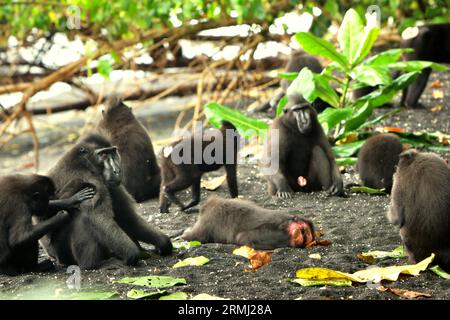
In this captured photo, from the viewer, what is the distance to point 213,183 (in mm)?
8641

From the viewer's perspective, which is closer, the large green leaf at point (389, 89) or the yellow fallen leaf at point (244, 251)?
the yellow fallen leaf at point (244, 251)

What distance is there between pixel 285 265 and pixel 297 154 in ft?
9.24

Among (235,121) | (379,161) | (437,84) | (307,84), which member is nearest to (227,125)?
(235,121)

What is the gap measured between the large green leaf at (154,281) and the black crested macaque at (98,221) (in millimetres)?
439

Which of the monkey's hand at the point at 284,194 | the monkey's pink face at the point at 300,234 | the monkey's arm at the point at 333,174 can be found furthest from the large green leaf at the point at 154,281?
the monkey's arm at the point at 333,174

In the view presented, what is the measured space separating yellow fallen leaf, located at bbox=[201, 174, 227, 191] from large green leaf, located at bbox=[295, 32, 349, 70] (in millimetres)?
1720

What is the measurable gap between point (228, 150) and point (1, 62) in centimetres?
751

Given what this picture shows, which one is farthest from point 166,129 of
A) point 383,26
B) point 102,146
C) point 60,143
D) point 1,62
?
point 102,146

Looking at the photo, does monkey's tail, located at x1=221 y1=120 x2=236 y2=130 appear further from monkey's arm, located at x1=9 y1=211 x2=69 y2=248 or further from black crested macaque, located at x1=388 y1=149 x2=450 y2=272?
black crested macaque, located at x1=388 y1=149 x2=450 y2=272

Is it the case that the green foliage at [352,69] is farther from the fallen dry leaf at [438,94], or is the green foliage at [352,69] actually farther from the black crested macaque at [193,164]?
the fallen dry leaf at [438,94]

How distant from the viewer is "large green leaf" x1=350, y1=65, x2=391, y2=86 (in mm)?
8180

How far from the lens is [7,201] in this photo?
212 inches

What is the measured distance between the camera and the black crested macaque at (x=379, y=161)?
24.5 feet
